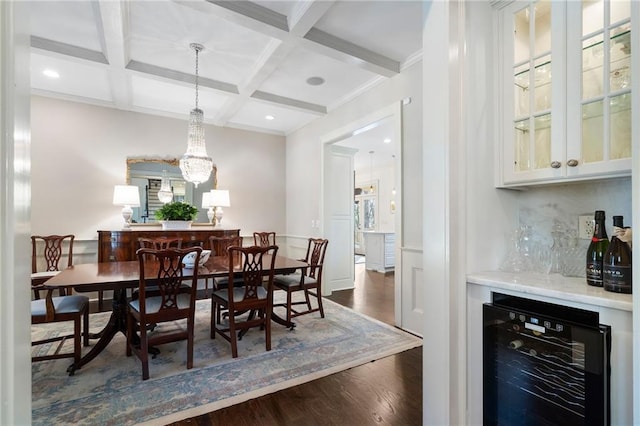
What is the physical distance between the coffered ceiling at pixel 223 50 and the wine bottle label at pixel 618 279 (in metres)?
2.29

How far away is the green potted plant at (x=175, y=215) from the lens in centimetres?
448

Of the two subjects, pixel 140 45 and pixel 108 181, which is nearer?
pixel 140 45

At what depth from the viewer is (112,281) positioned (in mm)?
2297

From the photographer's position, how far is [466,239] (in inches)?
62.5

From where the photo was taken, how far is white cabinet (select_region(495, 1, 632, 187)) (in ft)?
4.30

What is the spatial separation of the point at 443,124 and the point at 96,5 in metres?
2.83

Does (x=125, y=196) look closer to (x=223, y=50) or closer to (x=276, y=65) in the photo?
(x=223, y=50)

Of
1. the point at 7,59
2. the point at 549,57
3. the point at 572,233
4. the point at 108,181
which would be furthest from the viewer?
the point at 108,181

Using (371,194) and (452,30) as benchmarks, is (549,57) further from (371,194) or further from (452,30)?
(371,194)

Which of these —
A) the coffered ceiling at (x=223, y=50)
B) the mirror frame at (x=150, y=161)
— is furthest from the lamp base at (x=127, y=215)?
the coffered ceiling at (x=223, y=50)

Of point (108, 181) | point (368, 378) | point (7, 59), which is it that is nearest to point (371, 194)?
point (108, 181)

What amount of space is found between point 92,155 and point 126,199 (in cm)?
91

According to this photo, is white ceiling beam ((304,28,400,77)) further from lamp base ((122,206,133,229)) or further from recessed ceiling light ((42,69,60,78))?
lamp base ((122,206,133,229))

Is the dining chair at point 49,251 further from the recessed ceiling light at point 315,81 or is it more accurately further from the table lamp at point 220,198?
the recessed ceiling light at point 315,81
